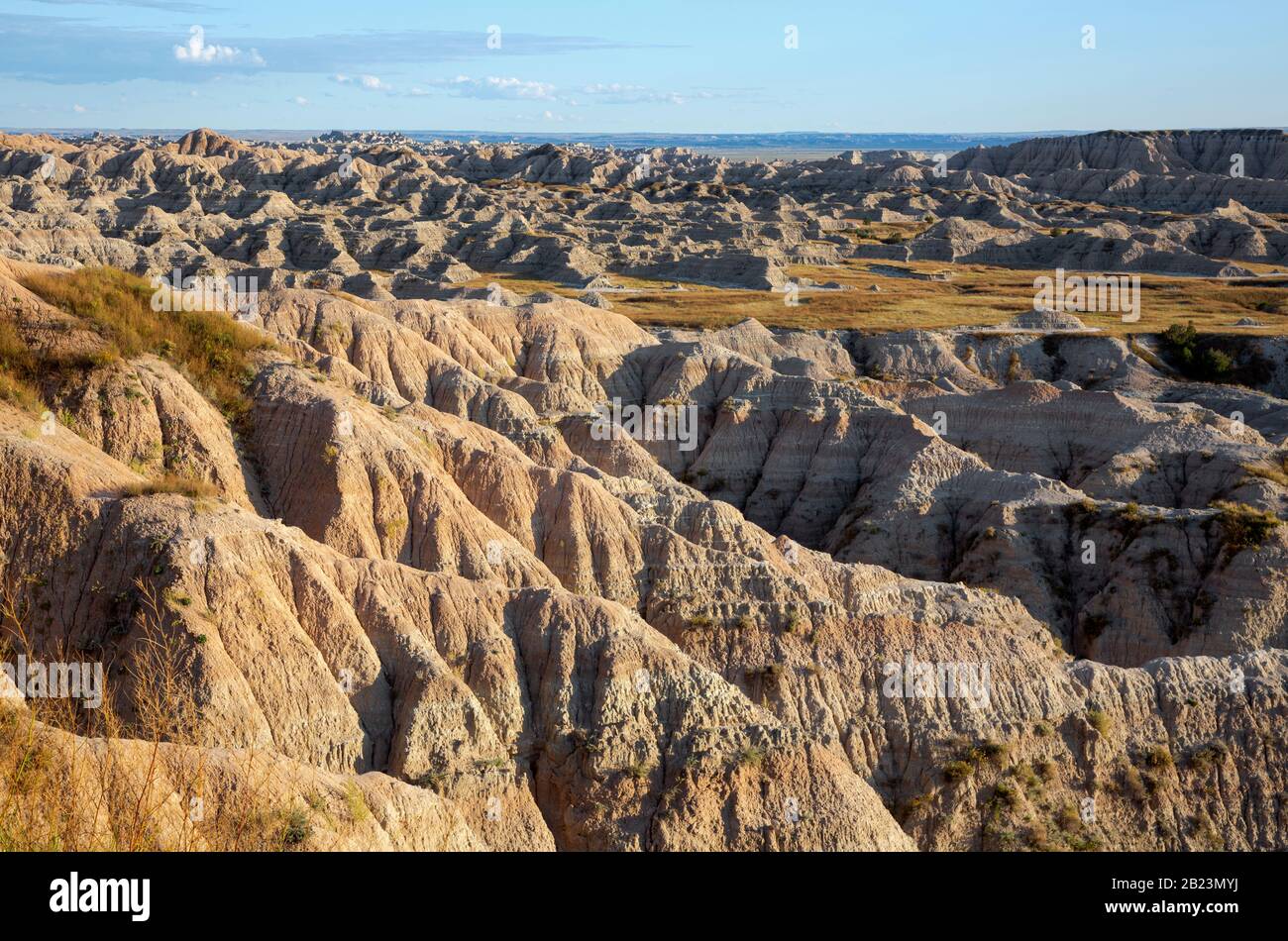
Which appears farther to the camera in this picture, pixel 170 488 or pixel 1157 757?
pixel 1157 757

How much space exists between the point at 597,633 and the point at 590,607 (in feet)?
2.20

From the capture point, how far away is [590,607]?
2441 cm

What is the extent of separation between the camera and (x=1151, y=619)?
39.1 metres

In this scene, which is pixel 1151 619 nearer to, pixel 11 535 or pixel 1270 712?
pixel 1270 712

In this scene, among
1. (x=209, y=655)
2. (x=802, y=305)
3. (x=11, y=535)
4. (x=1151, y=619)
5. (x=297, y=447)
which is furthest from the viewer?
(x=802, y=305)

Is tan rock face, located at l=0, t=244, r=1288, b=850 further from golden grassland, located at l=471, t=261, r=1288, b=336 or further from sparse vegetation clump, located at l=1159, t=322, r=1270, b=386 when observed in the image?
golden grassland, located at l=471, t=261, r=1288, b=336

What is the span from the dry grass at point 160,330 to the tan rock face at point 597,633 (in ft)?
1.89

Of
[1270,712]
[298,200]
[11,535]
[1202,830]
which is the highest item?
[298,200]

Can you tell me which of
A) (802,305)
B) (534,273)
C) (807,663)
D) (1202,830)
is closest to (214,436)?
(807,663)

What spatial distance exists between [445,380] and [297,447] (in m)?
19.5
